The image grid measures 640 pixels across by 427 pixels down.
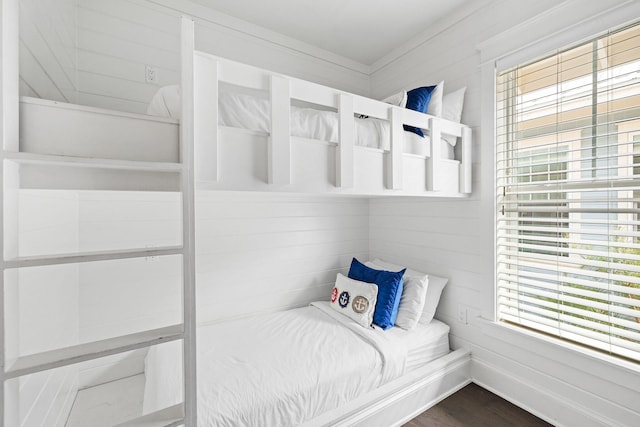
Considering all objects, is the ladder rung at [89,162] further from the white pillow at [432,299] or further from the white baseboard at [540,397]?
the white baseboard at [540,397]

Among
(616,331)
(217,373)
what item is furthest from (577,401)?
(217,373)

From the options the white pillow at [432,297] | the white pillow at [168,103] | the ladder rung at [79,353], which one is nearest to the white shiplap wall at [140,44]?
the white pillow at [168,103]

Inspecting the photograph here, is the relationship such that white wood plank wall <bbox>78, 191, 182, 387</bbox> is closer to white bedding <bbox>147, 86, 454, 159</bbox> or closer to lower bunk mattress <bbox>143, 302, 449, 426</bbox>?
lower bunk mattress <bbox>143, 302, 449, 426</bbox>

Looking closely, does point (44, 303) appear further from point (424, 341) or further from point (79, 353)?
point (424, 341)

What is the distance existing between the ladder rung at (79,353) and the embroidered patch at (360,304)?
1409 mm

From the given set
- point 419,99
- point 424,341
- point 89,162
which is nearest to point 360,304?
point 424,341

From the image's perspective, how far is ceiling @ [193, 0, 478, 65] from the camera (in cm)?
210

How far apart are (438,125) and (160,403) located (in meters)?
2.13

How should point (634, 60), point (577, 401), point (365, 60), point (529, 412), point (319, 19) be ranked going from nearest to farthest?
point (634, 60) → point (577, 401) → point (529, 412) → point (319, 19) → point (365, 60)

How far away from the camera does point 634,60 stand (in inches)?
57.7

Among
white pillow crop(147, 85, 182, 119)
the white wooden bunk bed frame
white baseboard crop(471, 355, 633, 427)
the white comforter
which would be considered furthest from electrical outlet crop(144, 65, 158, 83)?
white baseboard crop(471, 355, 633, 427)

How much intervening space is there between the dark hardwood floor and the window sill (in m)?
0.39

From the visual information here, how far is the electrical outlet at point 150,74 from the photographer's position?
2010mm

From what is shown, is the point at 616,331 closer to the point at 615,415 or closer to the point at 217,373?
the point at 615,415
